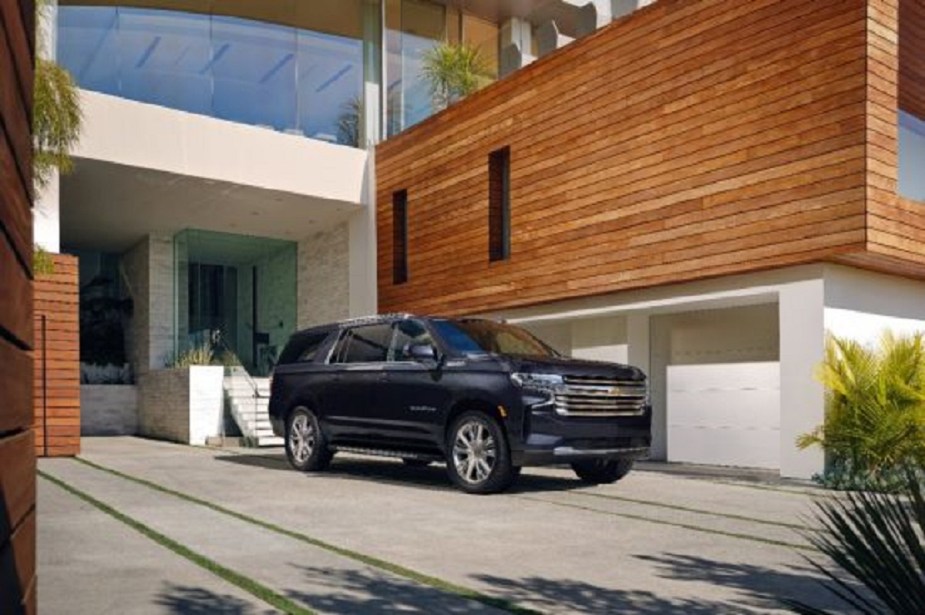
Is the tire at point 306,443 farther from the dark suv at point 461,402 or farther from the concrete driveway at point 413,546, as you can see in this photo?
the concrete driveway at point 413,546

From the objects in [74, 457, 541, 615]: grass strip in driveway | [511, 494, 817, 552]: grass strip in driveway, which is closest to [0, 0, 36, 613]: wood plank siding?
[74, 457, 541, 615]: grass strip in driveway

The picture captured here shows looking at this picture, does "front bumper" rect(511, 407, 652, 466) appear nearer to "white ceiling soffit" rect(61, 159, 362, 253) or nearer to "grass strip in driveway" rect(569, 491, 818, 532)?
"grass strip in driveway" rect(569, 491, 818, 532)

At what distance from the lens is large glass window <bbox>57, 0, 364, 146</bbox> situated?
17.6 metres

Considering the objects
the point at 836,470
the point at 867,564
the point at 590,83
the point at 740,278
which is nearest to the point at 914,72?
the point at 740,278

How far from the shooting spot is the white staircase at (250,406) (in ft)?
59.6

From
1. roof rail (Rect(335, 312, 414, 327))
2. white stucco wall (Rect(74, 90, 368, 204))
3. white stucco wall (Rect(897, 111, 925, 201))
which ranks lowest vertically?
roof rail (Rect(335, 312, 414, 327))

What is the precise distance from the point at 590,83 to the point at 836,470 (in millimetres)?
7061

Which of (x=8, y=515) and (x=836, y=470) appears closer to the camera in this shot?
(x=8, y=515)

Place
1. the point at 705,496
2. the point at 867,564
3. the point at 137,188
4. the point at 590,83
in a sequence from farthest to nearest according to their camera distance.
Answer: the point at 137,188 < the point at 590,83 < the point at 705,496 < the point at 867,564

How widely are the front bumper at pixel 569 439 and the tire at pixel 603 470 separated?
87 cm

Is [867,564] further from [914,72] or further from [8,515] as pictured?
[914,72]

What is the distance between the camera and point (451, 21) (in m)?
22.6

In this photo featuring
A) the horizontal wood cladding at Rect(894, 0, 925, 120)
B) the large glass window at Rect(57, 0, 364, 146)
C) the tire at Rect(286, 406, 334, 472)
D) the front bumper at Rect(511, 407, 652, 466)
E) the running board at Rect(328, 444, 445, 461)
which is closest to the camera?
the front bumper at Rect(511, 407, 652, 466)

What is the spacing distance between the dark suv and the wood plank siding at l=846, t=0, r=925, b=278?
345 centimetres
